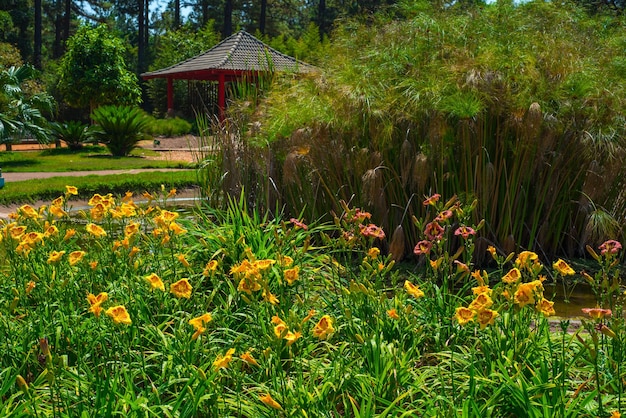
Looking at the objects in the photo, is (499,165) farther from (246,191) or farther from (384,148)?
(246,191)

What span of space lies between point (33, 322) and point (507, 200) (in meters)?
3.10

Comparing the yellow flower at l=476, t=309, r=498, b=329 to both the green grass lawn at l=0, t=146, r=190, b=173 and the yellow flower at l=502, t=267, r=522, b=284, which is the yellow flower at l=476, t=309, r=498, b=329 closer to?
the yellow flower at l=502, t=267, r=522, b=284

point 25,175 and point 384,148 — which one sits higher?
point 384,148

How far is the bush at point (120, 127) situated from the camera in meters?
16.3

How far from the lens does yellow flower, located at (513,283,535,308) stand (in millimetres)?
2107

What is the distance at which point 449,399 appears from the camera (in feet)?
6.95

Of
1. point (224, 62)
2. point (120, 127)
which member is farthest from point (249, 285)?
point (224, 62)

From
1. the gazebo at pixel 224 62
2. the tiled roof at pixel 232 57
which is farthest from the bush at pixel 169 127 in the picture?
the tiled roof at pixel 232 57

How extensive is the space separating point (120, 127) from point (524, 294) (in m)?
15.2

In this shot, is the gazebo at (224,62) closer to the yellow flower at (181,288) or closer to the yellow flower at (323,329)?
the yellow flower at (181,288)

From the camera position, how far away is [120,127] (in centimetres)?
1633

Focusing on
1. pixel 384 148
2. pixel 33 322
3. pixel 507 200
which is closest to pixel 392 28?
pixel 384 148

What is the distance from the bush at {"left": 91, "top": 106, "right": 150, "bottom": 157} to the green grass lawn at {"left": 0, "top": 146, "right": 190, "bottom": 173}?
0.27 meters

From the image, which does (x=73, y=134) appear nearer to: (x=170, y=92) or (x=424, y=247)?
(x=170, y=92)
